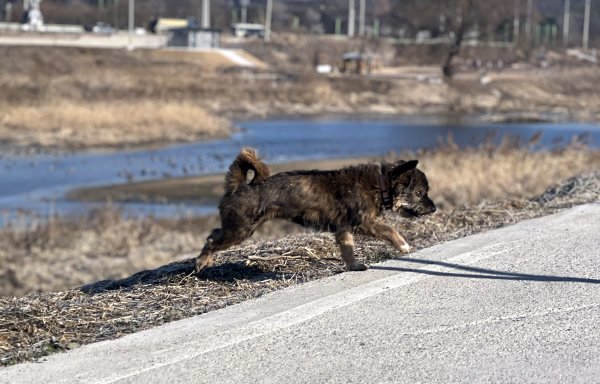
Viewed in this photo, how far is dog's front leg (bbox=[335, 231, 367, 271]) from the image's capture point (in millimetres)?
8898

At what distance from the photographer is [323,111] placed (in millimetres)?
64938

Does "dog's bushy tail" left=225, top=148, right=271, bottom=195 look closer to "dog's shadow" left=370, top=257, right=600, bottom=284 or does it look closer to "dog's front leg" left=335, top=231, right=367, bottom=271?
"dog's front leg" left=335, top=231, right=367, bottom=271

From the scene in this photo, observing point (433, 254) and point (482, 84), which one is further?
point (482, 84)

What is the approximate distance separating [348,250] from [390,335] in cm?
181

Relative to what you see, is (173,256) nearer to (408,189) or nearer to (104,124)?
(408,189)

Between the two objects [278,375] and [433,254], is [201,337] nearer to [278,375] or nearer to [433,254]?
[278,375]

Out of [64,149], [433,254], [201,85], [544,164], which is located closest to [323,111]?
[201,85]

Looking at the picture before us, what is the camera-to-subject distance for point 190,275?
902cm

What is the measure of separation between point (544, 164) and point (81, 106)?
92.0 feet

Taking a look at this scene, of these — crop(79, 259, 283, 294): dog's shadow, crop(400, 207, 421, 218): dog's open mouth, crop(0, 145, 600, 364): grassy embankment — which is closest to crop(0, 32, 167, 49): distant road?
crop(0, 145, 600, 364): grassy embankment

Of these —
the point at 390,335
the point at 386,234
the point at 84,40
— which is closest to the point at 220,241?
the point at 386,234

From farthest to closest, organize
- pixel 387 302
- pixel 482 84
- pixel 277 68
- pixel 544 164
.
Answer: pixel 277 68 < pixel 482 84 < pixel 544 164 < pixel 387 302

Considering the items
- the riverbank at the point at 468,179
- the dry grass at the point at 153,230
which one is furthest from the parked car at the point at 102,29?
the dry grass at the point at 153,230

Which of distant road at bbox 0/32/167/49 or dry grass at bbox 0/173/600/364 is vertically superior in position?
dry grass at bbox 0/173/600/364
